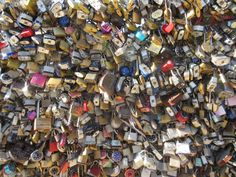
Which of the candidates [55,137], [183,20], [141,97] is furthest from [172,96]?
[55,137]

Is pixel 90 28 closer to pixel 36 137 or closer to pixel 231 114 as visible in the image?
pixel 36 137

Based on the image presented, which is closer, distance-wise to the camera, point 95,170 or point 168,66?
point 168,66

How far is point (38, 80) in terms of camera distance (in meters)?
3.53

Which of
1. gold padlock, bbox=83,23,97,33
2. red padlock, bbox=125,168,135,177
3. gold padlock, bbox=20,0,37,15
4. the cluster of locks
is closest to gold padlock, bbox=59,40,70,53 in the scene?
the cluster of locks

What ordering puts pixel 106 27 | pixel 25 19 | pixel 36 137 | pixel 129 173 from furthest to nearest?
pixel 36 137, pixel 129 173, pixel 25 19, pixel 106 27

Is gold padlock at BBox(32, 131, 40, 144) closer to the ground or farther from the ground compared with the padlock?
closer to the ground

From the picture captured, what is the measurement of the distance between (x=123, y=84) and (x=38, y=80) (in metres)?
0.69

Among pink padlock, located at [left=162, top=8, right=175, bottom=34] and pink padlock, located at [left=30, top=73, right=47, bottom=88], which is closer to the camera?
pink padlock, located at [left=162, top=8, right=175, bottom=34]

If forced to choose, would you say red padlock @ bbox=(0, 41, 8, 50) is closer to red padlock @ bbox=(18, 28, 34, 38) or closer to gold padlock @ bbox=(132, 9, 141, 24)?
red padlock @ bbox=(18, 28, 34, 38)

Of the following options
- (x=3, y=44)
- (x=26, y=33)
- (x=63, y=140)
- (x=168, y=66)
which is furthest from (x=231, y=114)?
(x=3, y=44)

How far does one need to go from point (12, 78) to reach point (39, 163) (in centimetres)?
76

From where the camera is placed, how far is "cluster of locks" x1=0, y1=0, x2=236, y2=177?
10.8 ft

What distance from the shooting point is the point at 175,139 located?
11.4 ft

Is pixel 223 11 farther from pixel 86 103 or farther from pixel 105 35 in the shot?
pixel 86 103
